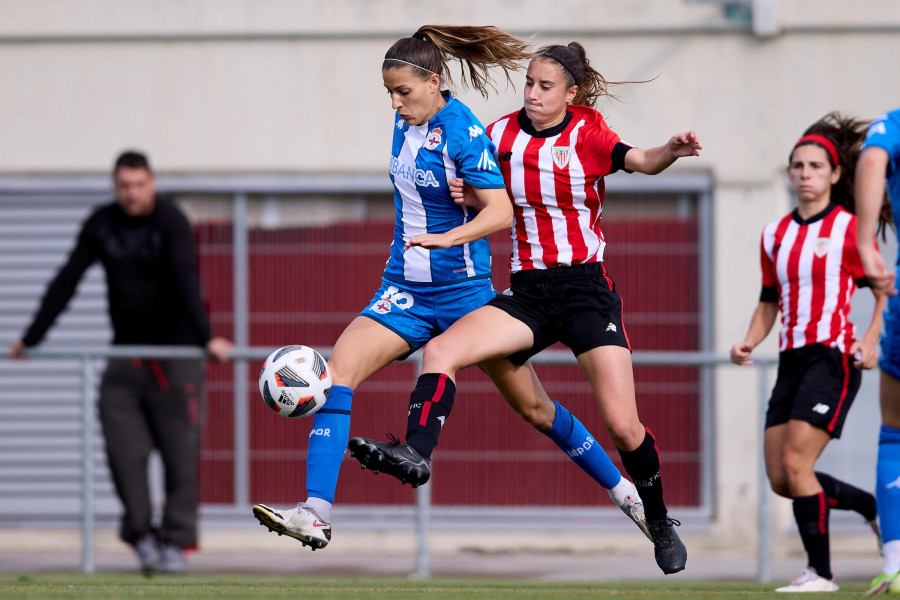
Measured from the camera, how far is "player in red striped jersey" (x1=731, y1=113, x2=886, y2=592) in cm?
606

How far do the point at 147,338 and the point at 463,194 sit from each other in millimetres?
3376

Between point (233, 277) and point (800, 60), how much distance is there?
4.83m

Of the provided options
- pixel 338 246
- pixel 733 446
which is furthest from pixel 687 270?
pixel 338 246

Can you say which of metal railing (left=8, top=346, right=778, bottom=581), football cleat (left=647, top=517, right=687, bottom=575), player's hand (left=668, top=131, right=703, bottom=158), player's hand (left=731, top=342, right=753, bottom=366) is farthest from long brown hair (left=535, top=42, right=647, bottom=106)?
metal railing (left=8, top=346, right=778, bottom=581)

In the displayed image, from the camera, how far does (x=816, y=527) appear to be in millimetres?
6223

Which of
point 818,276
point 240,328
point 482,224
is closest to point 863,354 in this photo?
point 818,276

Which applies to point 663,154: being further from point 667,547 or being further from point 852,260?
point 667,547

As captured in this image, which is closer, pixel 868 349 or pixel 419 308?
pixel 419 308

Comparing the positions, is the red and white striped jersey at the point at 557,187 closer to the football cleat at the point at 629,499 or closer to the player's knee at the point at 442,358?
the player's knee at the point at 442,358

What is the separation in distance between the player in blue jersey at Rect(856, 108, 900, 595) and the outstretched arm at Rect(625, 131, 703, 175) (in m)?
A: 0.71

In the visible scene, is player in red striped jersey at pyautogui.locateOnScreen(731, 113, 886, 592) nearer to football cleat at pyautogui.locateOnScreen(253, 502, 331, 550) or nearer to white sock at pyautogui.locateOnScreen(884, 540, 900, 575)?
white sock at pyautogui.locateOnScreen(884, 540, 900, 575)

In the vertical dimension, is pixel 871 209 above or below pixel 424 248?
above

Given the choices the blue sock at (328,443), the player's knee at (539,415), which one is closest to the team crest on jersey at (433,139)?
the blue sock at (328,443)

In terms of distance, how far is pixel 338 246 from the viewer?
10.4 metres
